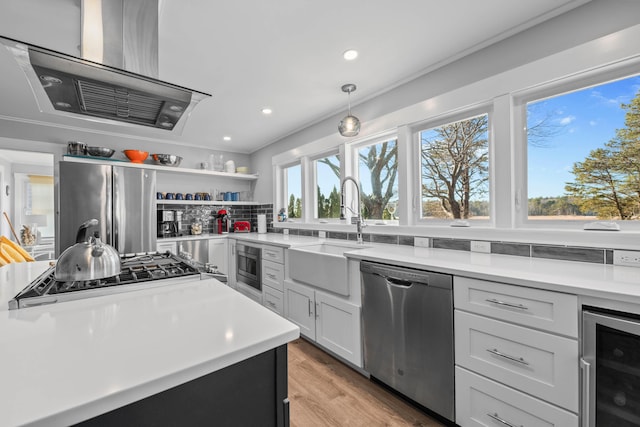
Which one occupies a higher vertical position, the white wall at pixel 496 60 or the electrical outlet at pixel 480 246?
the white wall at pixel 496 60

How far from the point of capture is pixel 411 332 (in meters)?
1.64

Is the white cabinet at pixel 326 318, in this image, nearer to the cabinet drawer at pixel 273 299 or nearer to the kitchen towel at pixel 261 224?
the cabinet drawer at pixel 273 299

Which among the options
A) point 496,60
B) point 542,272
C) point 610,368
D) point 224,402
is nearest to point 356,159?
point 496,60

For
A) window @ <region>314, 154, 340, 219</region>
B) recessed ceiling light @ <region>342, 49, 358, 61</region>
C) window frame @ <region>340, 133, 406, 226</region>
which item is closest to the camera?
recessed ceiling light @ <region>342, 49, 358, 61</region>

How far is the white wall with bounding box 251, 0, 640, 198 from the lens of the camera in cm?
152

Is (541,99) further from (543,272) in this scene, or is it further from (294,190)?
(294,190)

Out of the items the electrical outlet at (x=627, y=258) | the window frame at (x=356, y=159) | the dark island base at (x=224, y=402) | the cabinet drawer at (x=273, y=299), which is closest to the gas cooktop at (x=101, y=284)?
the dark island base at (x=224, y=402)

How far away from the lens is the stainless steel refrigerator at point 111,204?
3000 millimetres

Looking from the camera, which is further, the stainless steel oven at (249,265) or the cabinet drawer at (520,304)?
the stainless steel oven at (249,265)

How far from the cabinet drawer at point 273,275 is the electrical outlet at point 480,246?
5.78 feet

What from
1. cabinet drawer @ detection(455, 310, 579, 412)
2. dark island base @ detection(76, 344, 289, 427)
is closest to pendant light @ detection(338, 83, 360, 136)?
cabinet drawer @ detection(455, 310, 579, 412)

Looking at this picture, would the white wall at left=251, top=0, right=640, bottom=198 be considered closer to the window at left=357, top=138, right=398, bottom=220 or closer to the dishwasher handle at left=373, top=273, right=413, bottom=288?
the window at left=357, top=138, right=398, bottom=220

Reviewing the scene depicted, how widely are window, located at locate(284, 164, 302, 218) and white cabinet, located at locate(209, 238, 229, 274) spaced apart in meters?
1.06

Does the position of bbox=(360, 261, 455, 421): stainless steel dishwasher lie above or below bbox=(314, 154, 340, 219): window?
below
